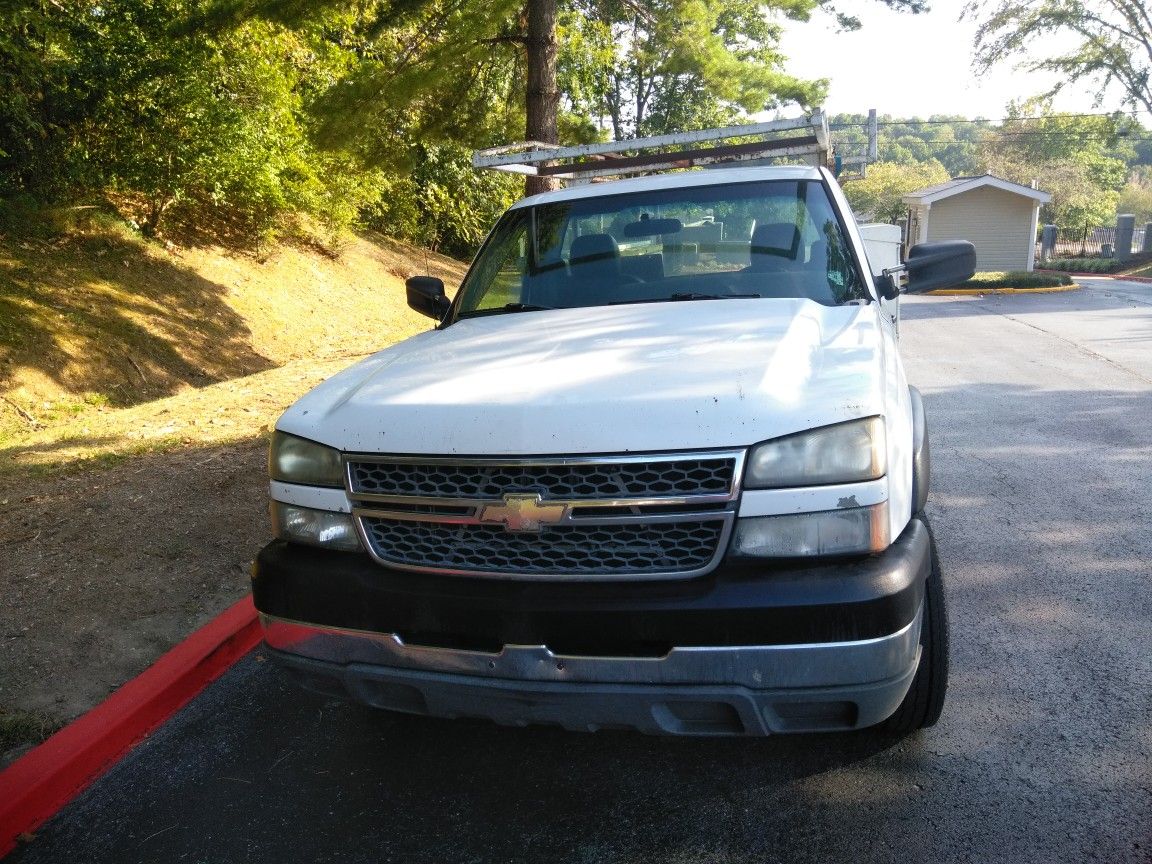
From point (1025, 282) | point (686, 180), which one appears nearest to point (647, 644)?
point (686, 180)

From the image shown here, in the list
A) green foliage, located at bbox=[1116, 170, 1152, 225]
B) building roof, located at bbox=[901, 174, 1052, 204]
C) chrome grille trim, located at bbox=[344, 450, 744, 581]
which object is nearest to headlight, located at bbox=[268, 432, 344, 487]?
chrome grille trim, located at bbox=[344, 450, 744, 581]

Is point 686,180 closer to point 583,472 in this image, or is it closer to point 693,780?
point 583,472

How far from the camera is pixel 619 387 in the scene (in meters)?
2.46

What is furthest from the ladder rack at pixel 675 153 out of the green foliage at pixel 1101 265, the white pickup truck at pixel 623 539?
the green foliage at pixel 1101 265

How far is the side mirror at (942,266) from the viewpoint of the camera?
407cm

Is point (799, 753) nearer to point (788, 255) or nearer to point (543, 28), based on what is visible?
point (788, 255)

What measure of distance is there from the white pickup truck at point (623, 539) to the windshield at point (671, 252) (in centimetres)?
72

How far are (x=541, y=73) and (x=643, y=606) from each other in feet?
31.3

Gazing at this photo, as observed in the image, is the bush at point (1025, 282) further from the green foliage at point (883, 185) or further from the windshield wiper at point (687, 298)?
the green foliage at point (883, 185)

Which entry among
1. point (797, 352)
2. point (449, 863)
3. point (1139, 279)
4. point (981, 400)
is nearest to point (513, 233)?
point (797, 352)

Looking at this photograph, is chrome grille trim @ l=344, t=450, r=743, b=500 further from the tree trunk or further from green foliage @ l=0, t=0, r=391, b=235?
green foliage @ l=0, t=0, r=391, b=235

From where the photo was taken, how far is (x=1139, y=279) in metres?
31.4

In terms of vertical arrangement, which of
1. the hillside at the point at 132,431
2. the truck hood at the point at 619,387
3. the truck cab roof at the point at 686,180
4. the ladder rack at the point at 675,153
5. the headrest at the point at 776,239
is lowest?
the hillside at the point at 132,431

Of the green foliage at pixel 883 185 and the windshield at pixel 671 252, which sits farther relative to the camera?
the green foliage at pixel 883 185
